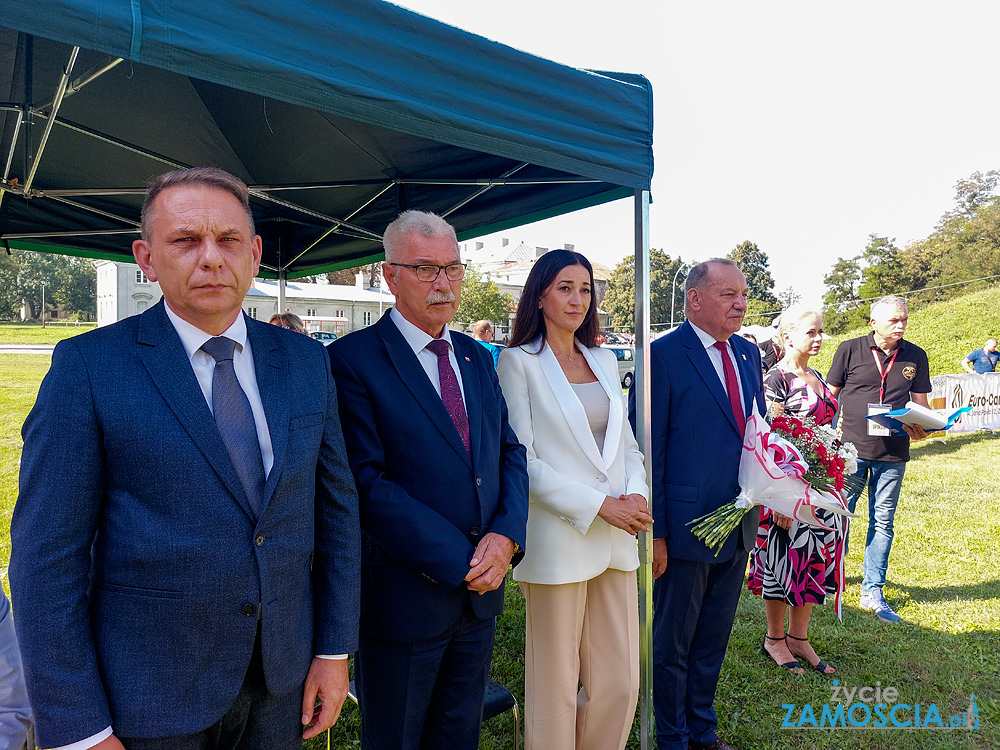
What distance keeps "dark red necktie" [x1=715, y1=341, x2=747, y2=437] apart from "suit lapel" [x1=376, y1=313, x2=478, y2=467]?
154 cm

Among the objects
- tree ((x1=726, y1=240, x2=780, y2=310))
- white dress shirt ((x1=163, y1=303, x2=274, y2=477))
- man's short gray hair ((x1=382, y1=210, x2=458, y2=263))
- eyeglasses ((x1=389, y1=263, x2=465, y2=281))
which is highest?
tree ((x1=726, y1=240, x2=780, y2=310))

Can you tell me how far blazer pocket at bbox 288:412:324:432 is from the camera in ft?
4.90

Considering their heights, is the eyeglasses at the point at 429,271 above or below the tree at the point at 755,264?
below

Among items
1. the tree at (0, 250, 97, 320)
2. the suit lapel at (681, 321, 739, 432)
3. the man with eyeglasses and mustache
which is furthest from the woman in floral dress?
the tree at (0, 250, 97, 320)

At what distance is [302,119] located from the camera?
10.3ft

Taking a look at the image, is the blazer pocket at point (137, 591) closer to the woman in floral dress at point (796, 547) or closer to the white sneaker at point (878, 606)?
the woman in floral dress at point (796, 547)

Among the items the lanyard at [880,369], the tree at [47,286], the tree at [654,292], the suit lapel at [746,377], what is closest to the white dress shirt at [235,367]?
the suit lapel at [746,377]

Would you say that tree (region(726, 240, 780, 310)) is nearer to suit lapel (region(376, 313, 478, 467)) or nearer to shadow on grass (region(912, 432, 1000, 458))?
shadow on grass (region(912, 432, 1000, 458))

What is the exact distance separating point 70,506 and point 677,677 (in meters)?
2.55

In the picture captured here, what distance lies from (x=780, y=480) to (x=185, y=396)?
2.38m

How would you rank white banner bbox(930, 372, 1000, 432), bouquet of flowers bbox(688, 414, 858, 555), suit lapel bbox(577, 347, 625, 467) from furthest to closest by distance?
white banner bbox(930, 372, 1000, 432), bouquet of flowers bbox(688, 414, 858, 555), suit lapel bbox(577, 347, 625, 467)

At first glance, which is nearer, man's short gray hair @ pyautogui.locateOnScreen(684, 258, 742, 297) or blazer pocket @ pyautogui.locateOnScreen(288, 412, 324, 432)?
blazer pocket @ pyautogui.locateOnScreen(288, 412, 324, 432)

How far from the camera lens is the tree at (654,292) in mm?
64250

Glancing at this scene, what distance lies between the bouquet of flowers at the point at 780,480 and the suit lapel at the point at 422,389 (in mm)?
1356
